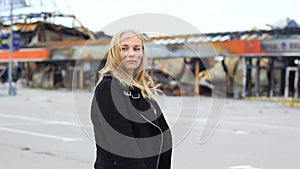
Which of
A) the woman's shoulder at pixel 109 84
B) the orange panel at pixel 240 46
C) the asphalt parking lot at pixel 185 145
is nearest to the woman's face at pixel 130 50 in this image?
the woman's shoulder at pixel 109 84

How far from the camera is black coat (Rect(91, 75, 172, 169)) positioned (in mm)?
2672

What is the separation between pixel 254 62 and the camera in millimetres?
30688

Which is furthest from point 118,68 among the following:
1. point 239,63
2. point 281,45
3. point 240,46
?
point 239,63

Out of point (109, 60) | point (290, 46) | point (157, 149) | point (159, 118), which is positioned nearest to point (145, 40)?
point (109, 60)

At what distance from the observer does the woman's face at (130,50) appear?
2.82 m

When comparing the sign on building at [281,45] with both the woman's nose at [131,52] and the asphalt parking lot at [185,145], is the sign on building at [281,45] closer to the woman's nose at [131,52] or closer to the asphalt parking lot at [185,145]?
the asphalt parking lot at [185,145]

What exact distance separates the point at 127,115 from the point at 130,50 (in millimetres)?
419

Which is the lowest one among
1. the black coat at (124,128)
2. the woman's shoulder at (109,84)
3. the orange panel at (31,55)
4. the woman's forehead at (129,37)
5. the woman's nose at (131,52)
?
the orange panel at (31,55)

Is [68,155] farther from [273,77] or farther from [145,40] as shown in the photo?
[273,77]

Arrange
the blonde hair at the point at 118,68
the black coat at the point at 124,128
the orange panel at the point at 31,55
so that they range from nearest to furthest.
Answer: the black coat at the point at 124,128, the blonde hair at the point at 118,68, the orange panel at the point at 31,55

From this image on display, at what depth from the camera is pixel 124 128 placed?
8.75 feet

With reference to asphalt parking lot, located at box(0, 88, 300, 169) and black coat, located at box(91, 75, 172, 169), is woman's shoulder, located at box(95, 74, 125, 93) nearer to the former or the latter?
black coat, located at box(91, 75, 172, 169)

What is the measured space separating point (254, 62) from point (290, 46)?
18.0 feet

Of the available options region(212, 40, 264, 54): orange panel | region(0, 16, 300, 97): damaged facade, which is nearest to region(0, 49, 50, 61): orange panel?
region(0, 16, 300, 97): damaged facade
